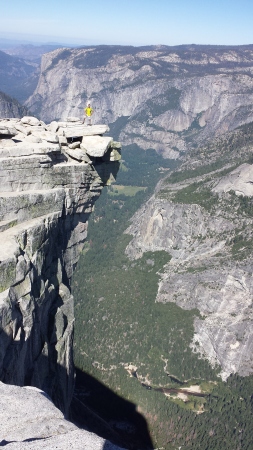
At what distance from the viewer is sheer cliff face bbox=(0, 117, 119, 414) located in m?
26.2

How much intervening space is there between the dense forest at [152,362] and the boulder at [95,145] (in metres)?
46.1

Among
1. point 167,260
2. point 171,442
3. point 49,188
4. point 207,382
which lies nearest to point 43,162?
point 49,188

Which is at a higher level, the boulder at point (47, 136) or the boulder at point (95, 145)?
the boulder at point (47, 136)

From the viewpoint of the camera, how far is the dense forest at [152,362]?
7038cm

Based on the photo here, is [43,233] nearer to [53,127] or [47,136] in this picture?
[47,136]

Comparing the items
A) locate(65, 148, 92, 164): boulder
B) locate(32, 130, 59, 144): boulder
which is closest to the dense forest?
locate(65, 148, 92, 164): boulder

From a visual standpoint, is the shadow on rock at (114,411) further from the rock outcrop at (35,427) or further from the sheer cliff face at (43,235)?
the rock outcrop at (35,427)

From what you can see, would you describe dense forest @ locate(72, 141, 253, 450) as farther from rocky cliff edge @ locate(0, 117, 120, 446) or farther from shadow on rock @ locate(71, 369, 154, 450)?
rocky cliff edge @ locate(0, 117, 120, 446)

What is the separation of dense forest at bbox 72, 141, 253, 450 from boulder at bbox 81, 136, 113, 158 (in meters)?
46.1

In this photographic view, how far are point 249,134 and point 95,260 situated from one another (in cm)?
7136

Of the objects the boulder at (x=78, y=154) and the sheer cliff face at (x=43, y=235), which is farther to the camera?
the boulder at (x=78, y=154)

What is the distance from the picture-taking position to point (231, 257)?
95.4 metres

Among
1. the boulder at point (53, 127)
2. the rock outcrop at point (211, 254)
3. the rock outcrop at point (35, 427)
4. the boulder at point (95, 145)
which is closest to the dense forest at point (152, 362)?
the rock outcrop at point (211, 254)

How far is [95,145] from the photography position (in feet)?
119
